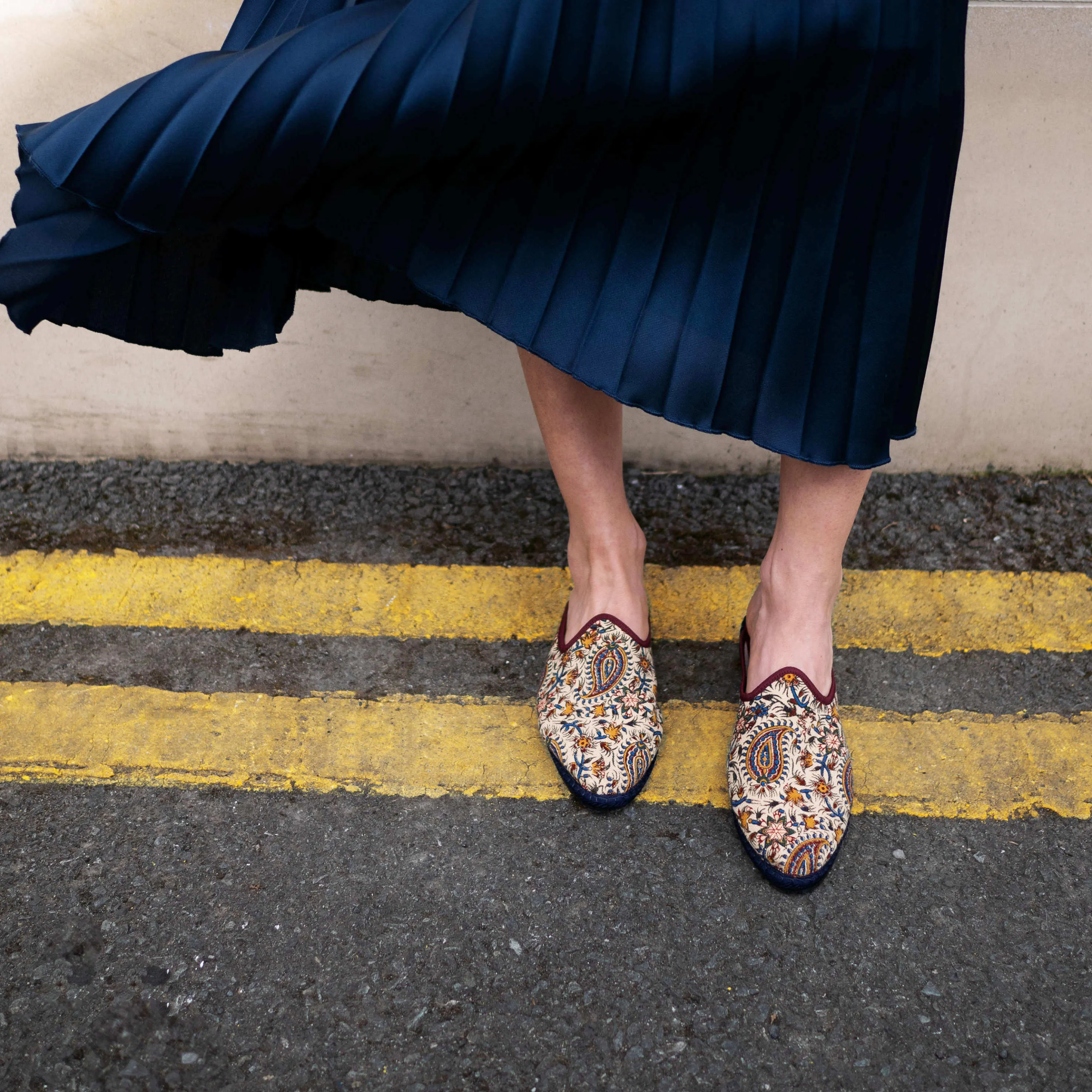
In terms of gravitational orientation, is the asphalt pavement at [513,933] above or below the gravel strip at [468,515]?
above

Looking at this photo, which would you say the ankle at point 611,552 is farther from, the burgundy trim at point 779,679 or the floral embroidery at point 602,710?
the burgundy trim at point 779,679

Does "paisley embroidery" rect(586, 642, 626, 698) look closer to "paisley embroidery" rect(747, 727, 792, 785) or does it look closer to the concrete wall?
"paisley embroidery" rect(747, 727, 792, 785)

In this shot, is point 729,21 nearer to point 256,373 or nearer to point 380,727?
point 380,727

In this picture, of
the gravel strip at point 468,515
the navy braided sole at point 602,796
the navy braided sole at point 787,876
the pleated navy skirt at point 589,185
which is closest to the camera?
the pleated navy skirt at point 589,185

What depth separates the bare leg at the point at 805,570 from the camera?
1.20 metres

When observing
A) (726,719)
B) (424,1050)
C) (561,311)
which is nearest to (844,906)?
(726,719)

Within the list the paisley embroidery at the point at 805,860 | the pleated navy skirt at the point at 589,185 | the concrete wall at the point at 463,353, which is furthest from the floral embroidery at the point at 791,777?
the concrete wall at the point at 463,353

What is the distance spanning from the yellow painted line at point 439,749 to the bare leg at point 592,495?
0.20 meters

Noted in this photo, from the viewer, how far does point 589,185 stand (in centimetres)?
96

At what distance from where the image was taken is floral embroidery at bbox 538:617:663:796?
49.5 inches

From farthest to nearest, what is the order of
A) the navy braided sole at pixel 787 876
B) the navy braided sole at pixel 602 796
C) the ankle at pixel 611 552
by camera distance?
the ankle at pixel 611 552, the navy braided sole at pixel 602 796, the navy braided sole at pixel 787 876

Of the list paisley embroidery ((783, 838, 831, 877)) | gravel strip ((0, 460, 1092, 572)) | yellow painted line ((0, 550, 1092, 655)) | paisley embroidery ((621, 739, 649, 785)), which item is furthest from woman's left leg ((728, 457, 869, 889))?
gravel strip ((0, 460, 1092, 572))

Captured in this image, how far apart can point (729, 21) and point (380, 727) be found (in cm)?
107

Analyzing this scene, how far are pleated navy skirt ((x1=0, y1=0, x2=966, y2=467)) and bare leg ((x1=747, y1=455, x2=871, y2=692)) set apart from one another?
0.40 ft
